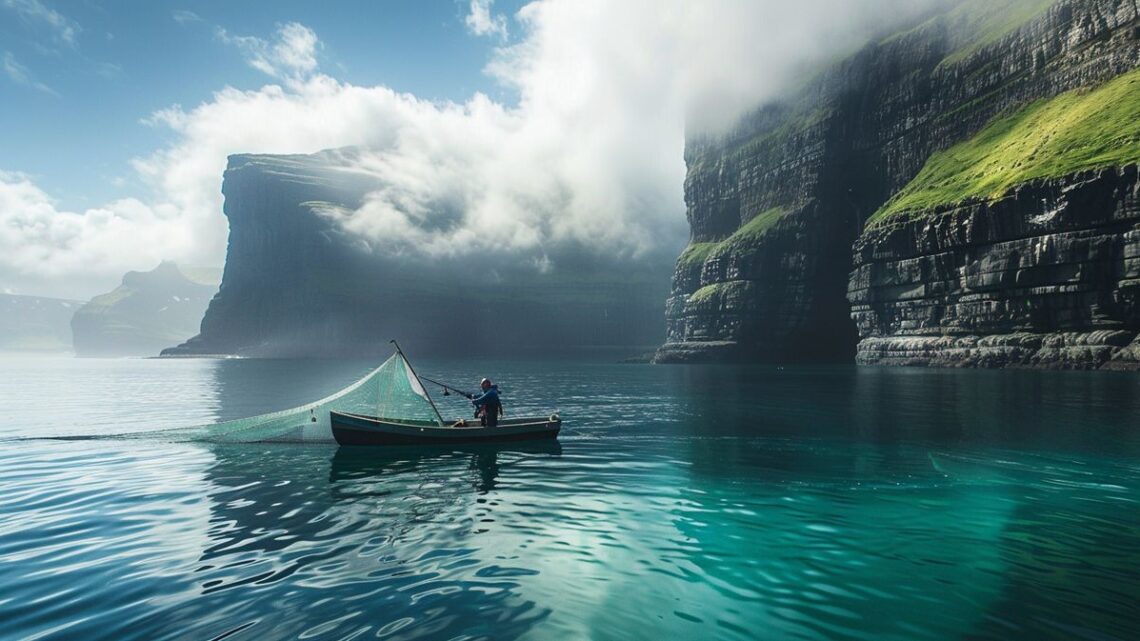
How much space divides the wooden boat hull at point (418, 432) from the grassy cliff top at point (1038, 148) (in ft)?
319

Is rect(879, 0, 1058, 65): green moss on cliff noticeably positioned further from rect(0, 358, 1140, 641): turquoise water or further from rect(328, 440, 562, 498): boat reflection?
rect(328, 440, 562, 498): boat reflection

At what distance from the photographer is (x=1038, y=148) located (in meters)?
104

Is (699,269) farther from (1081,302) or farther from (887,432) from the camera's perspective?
(887,432)

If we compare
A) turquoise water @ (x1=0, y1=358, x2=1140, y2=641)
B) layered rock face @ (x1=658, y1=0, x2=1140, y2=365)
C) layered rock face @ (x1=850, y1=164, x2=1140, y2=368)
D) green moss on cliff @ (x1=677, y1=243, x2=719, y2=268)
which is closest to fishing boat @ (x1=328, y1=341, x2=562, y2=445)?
turquoise water @ (x1=0, y1=358, x2=1140, y2=641)

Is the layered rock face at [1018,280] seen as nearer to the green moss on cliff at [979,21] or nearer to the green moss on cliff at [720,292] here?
the green moss on cliff at [720,292]

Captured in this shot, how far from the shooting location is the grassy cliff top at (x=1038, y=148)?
90562 mm

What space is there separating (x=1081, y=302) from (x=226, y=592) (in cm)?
11053

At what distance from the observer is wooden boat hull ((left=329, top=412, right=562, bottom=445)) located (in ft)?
100

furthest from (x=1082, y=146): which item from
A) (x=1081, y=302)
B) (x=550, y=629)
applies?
(x=550, y=629)

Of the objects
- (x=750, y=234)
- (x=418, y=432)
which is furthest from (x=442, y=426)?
(x=750, y=234)

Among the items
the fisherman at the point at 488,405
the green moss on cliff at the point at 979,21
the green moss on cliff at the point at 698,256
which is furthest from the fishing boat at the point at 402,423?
the green moss on cliff at the point at 698,256

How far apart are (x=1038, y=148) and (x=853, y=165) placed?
53330 millimetres

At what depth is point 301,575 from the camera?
43.0 ft

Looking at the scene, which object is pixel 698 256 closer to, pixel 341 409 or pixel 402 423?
pixel 402 423
